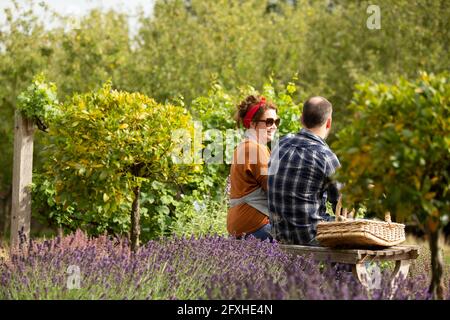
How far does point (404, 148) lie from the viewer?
3.62m

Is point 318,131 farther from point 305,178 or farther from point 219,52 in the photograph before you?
point 219,52

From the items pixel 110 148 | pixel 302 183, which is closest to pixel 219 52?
pixel 110 148

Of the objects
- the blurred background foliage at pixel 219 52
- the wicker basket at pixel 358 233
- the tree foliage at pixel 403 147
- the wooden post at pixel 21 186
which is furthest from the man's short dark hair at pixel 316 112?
the blurred background foliage at pixel 219 52

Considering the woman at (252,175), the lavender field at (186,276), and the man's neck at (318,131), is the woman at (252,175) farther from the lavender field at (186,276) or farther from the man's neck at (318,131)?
the man's neck at (318,131)

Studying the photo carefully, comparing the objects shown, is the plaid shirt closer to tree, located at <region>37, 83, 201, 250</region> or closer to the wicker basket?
the wicker basket

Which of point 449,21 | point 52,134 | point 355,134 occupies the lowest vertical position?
point 355,134

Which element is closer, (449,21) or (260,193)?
(260,193)

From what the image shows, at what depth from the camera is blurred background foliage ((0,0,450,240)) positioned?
15109 millimetres

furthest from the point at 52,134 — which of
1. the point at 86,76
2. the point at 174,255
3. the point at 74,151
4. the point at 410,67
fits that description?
the point at 410,67

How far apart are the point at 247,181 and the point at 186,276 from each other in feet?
4.77
